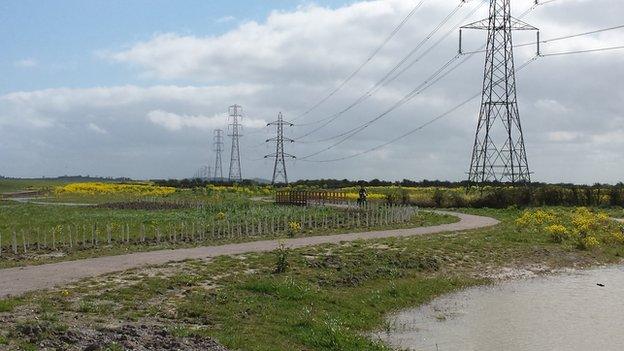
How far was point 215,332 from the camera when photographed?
13.3 m

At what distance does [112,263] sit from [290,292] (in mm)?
6946

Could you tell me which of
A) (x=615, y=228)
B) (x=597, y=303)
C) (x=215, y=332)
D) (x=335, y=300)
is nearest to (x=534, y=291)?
(x=597, y=303)

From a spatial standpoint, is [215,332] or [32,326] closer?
[32,326]

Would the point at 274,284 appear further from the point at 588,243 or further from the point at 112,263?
the point at 588,243

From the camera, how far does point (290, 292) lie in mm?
17406

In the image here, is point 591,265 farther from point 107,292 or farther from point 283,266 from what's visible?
point 107,292

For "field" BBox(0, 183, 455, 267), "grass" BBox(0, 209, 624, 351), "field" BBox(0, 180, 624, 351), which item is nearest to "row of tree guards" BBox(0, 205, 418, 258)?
"field" BBox(0, 183, 455, 267)

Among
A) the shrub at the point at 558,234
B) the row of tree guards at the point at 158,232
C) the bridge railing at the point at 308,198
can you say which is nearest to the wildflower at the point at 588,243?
the shrub at the point at 558,234

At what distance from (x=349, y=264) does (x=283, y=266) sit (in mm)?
2827

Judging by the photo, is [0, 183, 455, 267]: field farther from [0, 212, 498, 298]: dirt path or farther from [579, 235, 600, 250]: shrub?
[579, 235, 600, 250]: shrub

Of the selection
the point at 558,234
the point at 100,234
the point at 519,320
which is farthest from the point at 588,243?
the point at 100,234

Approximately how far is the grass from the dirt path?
39.4 inches

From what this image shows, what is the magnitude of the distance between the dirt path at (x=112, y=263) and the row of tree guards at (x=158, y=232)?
3.07 m

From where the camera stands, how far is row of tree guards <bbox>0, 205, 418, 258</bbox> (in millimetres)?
26641
